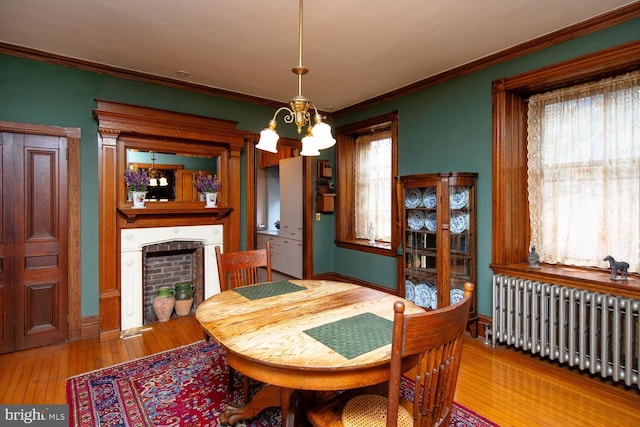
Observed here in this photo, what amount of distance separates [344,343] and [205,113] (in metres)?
3.37

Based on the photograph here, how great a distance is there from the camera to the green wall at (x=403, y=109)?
2826 mm

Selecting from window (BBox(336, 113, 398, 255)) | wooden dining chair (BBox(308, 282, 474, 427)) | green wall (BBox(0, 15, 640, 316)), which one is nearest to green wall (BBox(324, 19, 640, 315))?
green wall (BBox(0, 15, 640, 316))

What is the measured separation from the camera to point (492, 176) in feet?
9.98

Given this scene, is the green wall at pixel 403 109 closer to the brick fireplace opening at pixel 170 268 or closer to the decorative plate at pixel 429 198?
the decorative plate at pixel 429 198

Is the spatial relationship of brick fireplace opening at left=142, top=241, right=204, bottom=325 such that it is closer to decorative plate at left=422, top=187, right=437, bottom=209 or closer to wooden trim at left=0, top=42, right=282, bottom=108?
wooden trim at left=0, top=42, right=282, bottom=108

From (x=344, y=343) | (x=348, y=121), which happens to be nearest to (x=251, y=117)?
(x=348, y=121)

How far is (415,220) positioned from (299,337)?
239 cm

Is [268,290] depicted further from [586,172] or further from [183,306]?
[586,172]

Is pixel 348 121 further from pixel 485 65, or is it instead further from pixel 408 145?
pixel 485 65

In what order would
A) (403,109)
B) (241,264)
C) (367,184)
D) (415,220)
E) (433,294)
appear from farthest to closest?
(367,184), (403,109), (415,220), (433,294), (241,264)

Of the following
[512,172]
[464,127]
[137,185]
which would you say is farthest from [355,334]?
[137,185]

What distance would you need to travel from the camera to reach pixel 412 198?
348 cm

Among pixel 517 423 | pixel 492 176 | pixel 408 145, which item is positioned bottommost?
pixel 517 423

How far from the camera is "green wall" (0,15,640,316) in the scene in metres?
2.83
